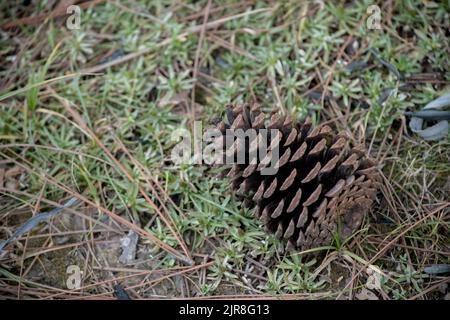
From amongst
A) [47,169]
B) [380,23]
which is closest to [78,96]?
[47,169]

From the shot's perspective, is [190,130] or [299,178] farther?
[190,130]

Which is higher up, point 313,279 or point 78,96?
point 78,96

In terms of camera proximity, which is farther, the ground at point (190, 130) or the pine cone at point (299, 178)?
the ground at point (190, 130)
